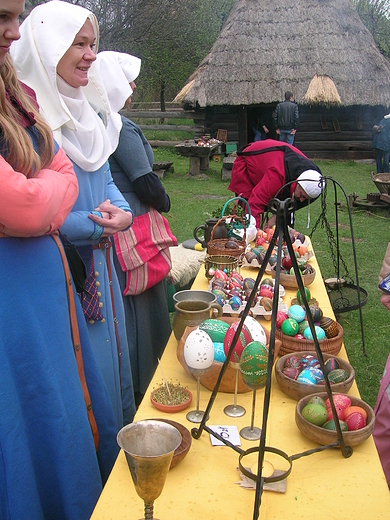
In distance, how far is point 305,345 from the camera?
71.9 inches

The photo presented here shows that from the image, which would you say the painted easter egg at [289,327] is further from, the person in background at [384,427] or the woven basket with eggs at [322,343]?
the person in background at [384,427]

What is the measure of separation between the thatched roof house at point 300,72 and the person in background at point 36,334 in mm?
11653

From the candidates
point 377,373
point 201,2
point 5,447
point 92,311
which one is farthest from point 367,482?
point 201,2

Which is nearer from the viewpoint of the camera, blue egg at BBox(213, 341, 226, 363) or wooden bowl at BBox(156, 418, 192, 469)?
wooden bowl at BBox(156, 418, 192, 469)

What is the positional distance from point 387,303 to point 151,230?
4.14ft

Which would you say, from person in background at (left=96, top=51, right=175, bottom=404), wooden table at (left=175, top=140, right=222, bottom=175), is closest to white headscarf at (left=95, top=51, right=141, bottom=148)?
person in background at (left=96, top=51, right=175, bottom=404)

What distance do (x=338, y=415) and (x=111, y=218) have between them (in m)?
1.11

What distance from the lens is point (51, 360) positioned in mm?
1378

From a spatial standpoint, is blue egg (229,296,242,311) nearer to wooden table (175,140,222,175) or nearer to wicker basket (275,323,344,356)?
wicker basket (275,323,344,356)

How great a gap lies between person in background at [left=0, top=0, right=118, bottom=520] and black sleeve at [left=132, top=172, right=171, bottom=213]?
910 mm

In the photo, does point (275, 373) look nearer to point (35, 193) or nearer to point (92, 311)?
point (92, 311)

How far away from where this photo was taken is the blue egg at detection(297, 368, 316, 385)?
1.57m

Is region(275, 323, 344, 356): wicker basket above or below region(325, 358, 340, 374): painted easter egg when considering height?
below

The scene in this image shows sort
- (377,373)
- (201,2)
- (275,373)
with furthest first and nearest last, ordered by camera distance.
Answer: (201,2) < (377,373) < (275,373)
